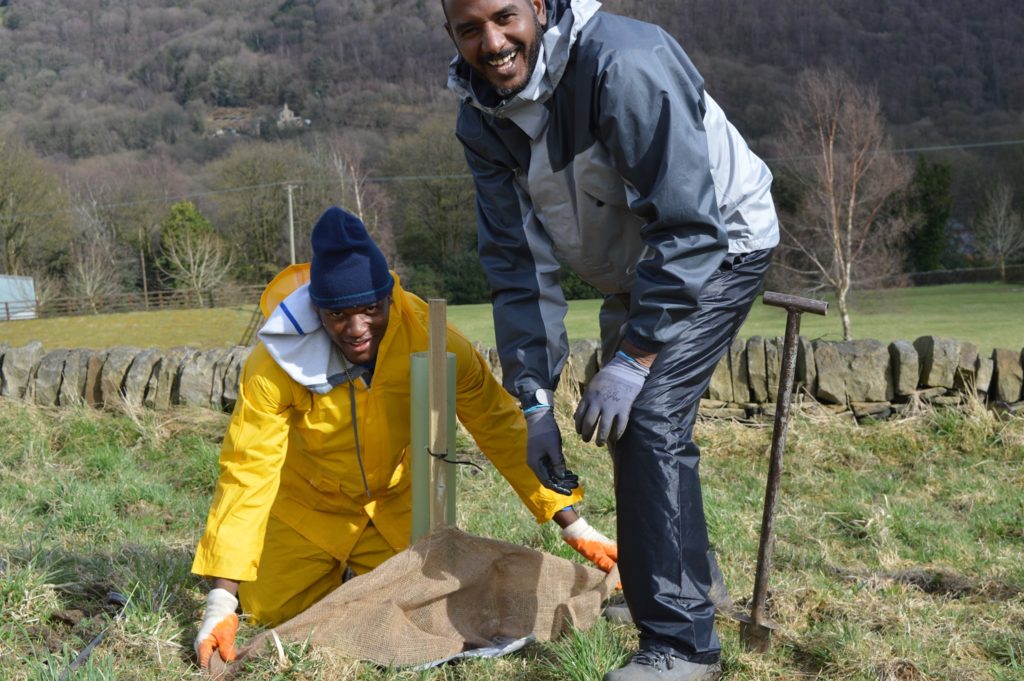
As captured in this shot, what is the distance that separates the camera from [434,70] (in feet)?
120

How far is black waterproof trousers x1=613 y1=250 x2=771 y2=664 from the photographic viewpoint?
8.29ft

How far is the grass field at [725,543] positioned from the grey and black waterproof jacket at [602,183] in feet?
3.40

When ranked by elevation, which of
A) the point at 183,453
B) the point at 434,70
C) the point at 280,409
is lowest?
the point at 183,453

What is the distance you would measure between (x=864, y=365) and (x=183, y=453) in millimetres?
4559

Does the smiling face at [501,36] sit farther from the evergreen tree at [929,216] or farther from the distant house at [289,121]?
the distant house at [289,121]

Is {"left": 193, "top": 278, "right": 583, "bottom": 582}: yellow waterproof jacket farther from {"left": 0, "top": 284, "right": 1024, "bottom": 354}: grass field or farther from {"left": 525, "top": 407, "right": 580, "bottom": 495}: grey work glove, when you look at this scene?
{"left": 0, "top": 284, "right": 1024, "bottom": 354}: grass field

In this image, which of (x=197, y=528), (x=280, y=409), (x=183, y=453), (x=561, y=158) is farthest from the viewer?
(x=183, y=453)

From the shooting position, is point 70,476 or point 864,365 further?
point 864,365

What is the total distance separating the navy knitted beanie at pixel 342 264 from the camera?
304 centimetres

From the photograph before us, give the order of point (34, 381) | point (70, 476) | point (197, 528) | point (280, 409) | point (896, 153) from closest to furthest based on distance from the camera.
→ point (280, 409), point (197, 528), point (70, 476), point (34, 381), point (896, 153)

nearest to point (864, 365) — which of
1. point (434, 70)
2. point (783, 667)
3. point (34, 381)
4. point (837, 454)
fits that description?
point (837, 454)

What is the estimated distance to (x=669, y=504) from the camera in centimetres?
253

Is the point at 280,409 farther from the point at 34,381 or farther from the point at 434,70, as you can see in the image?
the point at 434,70

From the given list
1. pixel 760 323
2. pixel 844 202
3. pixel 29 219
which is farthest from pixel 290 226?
pixel 844 202
